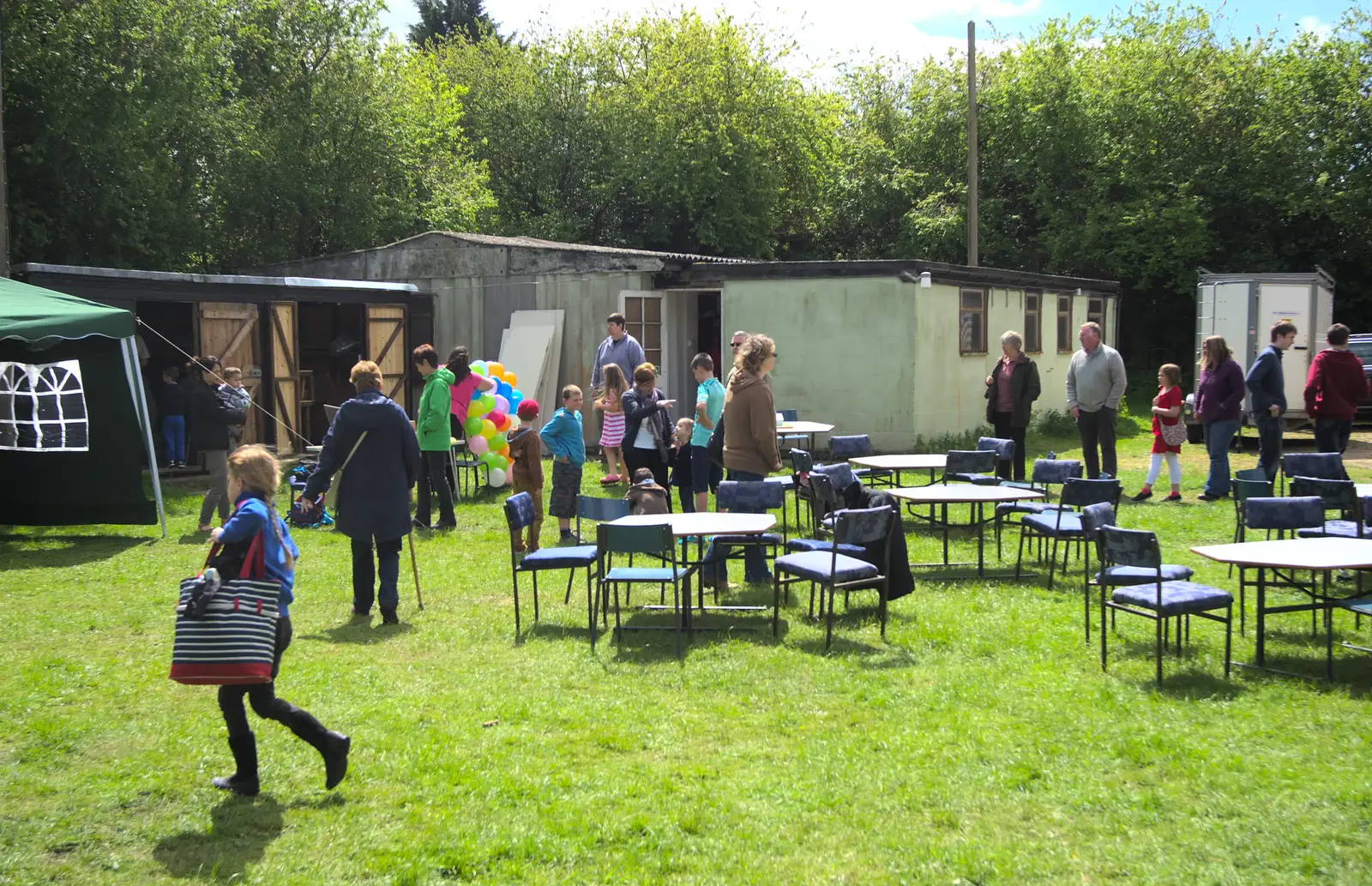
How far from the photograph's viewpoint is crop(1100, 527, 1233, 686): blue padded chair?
609 cm

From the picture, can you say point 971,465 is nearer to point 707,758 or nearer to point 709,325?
point 707,758

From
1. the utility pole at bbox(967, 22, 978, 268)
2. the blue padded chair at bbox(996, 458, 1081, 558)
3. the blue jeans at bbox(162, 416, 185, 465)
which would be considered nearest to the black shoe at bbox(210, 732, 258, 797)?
the blue padded chair at bbox(996, 458, 1081, 558)

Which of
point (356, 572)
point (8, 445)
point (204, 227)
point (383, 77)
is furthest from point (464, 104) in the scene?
point (356, 572)

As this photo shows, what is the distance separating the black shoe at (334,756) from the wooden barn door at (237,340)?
11734 millimetres

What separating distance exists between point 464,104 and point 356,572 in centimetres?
3347

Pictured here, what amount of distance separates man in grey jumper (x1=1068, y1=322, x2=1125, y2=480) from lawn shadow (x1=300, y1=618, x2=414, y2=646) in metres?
7.30

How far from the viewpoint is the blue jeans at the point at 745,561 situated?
8.34m

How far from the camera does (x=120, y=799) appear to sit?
4707mm

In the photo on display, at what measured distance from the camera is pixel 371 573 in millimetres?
7859

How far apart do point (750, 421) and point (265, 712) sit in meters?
4.31

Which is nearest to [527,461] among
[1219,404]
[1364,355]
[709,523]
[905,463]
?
[709,523]

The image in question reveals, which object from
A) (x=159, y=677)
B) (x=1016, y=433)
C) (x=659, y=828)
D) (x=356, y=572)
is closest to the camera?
(x=659, y=828)

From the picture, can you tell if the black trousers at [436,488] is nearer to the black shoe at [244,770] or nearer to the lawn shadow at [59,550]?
the lawn shadow at [59,550]

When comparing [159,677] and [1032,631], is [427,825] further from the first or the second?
[1032,631]
